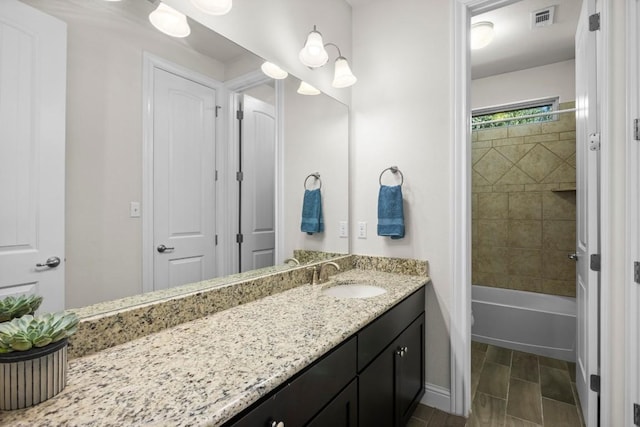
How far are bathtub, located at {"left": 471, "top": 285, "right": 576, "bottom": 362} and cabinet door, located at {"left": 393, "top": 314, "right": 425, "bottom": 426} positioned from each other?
1249 millimetres

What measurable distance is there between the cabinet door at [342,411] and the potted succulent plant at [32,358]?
64 cm

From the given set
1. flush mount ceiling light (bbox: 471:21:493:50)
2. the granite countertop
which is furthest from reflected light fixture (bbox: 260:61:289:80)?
flush mount ceiling light (bbox: 471:21:493:50)

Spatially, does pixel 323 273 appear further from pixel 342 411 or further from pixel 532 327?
pixel 532 327

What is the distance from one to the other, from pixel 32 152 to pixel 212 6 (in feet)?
2.68

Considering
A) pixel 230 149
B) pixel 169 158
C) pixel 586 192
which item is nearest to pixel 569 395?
pixel 586 192

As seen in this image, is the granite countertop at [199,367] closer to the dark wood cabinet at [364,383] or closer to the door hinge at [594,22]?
the dark wood cabinet at [364,383]

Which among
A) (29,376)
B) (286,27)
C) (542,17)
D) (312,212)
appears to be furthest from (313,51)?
(542,17)

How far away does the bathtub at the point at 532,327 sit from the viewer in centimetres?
257

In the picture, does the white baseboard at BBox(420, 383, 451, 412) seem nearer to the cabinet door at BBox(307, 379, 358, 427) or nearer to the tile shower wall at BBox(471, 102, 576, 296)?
the cabinet door at BBox(307, 379, 358, 427)

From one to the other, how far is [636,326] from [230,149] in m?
1.89

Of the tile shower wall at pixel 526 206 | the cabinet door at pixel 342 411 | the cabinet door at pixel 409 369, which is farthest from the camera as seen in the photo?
the tile shower wall at pixel 526 206

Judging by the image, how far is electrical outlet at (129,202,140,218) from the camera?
1075mm

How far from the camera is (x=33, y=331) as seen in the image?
2.19ft

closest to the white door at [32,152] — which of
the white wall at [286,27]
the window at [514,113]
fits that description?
the white wall at [286,27]
